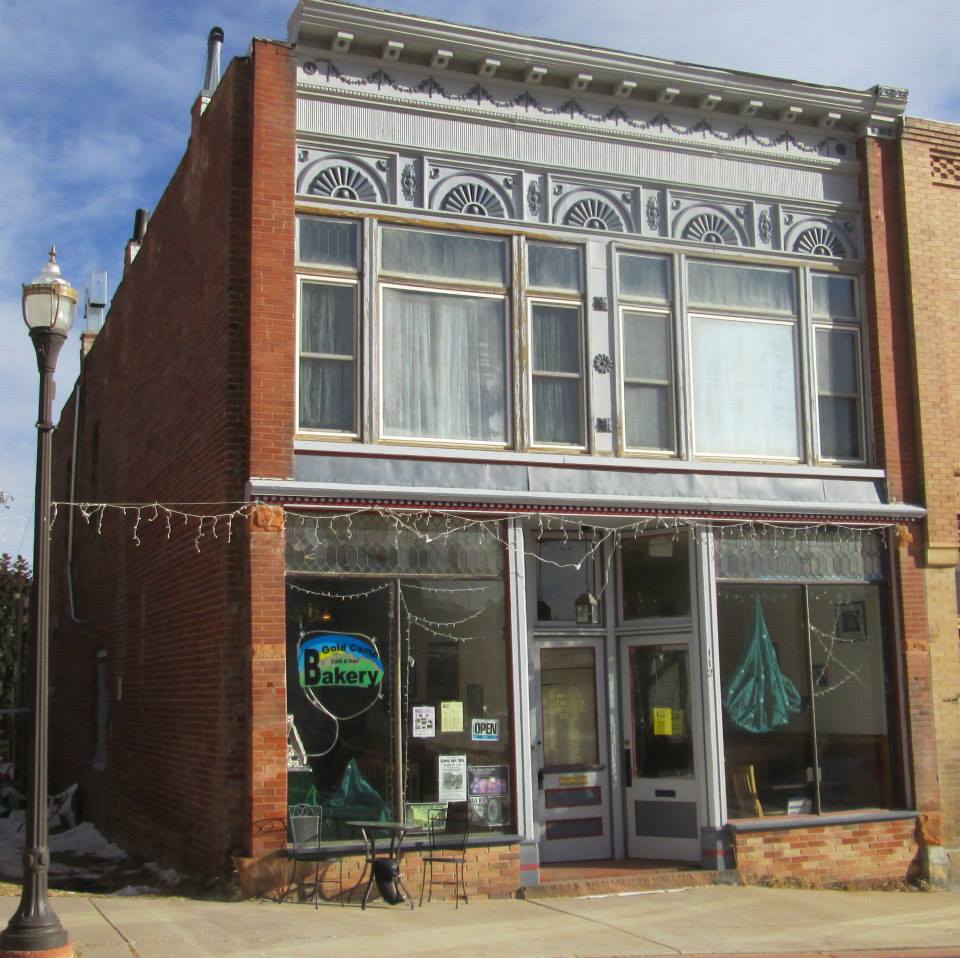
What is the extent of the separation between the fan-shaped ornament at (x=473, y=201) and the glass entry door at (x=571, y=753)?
181 inches

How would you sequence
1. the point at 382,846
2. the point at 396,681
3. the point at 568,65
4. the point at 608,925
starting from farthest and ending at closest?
1. the point at 568,65
2. the point at 396,681
3. the point at 382,846
4. the point at 608,925

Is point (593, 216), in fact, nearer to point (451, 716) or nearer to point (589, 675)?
point (589, 675)

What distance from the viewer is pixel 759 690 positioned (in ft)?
42.4

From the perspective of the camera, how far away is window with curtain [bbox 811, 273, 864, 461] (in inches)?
545

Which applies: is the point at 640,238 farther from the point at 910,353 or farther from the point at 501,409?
the point at 910,353

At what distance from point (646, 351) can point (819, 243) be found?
2.64 metres

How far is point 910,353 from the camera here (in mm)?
14031

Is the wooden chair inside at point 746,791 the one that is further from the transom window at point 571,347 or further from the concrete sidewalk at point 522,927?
the transom window at point 571,347

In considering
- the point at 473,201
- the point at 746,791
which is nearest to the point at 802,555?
the point at 746,791

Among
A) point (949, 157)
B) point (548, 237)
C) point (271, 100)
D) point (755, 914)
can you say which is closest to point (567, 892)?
point (755, 914)

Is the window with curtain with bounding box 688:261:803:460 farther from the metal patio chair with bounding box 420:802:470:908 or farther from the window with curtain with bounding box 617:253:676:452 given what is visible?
the metal patio chair with bounding box 420:802:470:908

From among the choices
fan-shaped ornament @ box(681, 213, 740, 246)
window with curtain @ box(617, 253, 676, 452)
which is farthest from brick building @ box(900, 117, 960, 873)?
window with curtain @ box(617, 253, 676, 452)

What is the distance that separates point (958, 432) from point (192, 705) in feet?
30.0

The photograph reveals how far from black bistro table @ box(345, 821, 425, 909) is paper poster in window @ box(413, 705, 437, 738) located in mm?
858
